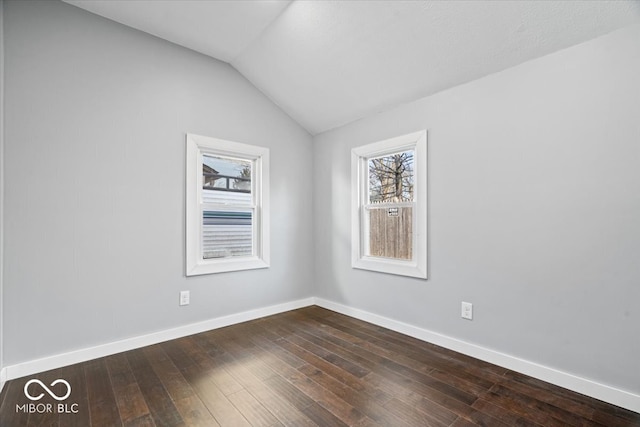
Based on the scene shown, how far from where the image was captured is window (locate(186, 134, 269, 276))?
122 inches

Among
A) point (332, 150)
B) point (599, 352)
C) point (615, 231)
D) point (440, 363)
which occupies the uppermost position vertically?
point (332, 150)

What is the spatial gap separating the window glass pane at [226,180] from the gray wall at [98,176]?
27 cm

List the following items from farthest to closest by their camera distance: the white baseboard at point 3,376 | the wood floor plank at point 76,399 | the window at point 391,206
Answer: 1. the window at point 391,206
2. the white baseboard at point 3,376
3. the wood floor plank at point 76,399

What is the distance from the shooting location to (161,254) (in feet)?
9.48

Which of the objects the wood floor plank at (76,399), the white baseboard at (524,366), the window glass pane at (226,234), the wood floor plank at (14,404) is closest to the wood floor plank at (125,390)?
the wood floor plank at (76,399)

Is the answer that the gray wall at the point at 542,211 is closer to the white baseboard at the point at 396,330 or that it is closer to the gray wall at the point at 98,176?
the white baseboard at the point at 396,330

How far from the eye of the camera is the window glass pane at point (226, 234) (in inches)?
129

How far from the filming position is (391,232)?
3297mm

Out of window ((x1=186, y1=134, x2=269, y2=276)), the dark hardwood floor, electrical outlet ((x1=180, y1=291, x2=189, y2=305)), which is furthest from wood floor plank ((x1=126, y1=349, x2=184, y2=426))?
window ((x1=186, y1=134, x2=269, y2=276))

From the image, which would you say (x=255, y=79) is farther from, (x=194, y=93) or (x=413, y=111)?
(x=413, y=111)

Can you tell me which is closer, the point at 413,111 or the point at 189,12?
the point at 189,12

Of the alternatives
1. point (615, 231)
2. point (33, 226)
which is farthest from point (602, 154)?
point (33, 226)

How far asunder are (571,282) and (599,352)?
44 cm

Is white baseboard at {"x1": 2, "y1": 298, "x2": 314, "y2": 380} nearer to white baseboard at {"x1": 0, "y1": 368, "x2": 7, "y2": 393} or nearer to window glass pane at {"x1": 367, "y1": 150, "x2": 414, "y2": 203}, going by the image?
white baseboard at {"x1": 0, "y1": 368, "x2": 7, "y2": 393}
